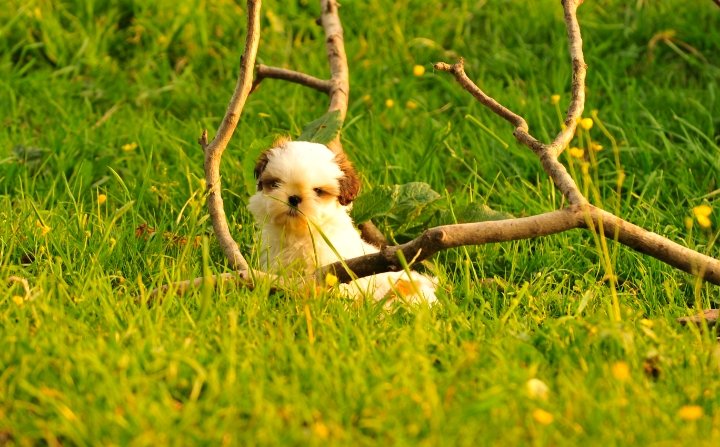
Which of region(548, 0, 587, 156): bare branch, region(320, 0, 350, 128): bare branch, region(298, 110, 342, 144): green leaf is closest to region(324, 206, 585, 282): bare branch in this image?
region(548, 0, 587, 156): bare branch

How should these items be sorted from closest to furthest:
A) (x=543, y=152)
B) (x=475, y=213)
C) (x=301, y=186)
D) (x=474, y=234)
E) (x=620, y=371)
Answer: (x=620, y=371), (x=474, y=234), (x=543, y=152), (x=301, y=186), (x=475, y=213)

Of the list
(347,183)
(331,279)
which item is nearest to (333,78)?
(347,183)

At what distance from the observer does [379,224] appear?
5.41 metres

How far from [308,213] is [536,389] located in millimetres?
1583

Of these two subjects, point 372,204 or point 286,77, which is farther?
point 286,77

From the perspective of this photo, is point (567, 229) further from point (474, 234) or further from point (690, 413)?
point (690, 413)

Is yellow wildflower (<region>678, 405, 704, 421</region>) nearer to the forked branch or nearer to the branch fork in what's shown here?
the branch fork

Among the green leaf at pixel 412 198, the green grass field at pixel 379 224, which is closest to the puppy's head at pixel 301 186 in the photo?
the green grass field at pixel 379 224

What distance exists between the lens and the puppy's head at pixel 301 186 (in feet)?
15.1

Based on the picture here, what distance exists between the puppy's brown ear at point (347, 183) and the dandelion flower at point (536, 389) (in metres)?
1.59

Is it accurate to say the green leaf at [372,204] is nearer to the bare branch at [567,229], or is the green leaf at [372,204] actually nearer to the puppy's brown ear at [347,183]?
the puppy's brown ear at [347,183]

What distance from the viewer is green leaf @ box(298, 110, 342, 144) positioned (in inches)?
207

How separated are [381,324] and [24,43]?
4158 mm

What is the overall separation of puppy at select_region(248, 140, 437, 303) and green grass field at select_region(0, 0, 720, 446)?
10.6 inches
